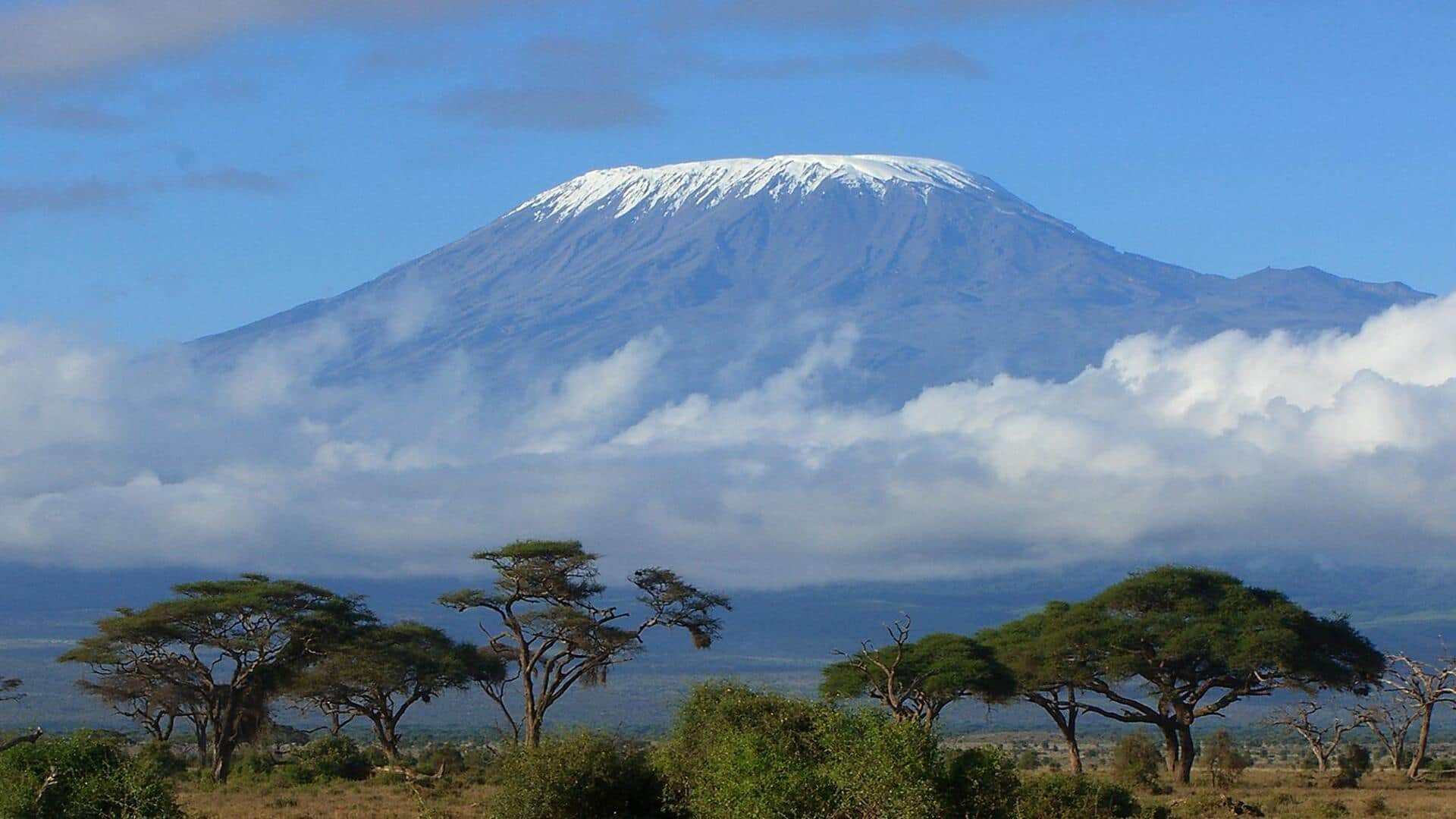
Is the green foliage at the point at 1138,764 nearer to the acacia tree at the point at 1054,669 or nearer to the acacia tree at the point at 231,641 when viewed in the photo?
the acacia tree at the point at 1054,669

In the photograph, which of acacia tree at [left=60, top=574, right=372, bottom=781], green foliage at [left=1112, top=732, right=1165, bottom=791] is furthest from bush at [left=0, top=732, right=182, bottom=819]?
green foliage at [left=1112, top=732, right=1165, bottom=791]

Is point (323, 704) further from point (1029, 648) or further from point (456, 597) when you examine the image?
point (1029, 648)

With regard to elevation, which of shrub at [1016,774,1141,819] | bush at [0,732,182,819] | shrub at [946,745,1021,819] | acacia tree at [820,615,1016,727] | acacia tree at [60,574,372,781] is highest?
acacia tree at [60,574,372,781]

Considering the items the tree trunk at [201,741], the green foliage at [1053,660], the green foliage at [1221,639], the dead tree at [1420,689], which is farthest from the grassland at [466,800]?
the tree trunk at [201,741]

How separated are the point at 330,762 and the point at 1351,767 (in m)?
34.6

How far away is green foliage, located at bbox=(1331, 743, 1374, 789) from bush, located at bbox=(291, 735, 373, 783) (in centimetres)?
3122

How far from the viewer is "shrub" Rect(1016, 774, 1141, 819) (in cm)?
3578

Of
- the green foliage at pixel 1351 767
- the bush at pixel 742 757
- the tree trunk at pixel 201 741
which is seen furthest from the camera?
the tree trunk at pixel 201 741

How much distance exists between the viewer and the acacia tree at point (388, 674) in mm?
64312

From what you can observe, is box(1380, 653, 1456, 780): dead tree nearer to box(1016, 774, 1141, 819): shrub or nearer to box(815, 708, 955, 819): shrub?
box(1016, 774, 1141, 819): shrub

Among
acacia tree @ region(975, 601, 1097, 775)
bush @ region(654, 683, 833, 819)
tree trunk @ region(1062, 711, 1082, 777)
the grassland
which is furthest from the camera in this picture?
acacia tree @ region(975, 601, 1097, 775)

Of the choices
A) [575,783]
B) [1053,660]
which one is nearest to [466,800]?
[575,783]

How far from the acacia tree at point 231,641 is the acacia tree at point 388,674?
91cm

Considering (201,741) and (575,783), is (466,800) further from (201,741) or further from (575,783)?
(201,741)
